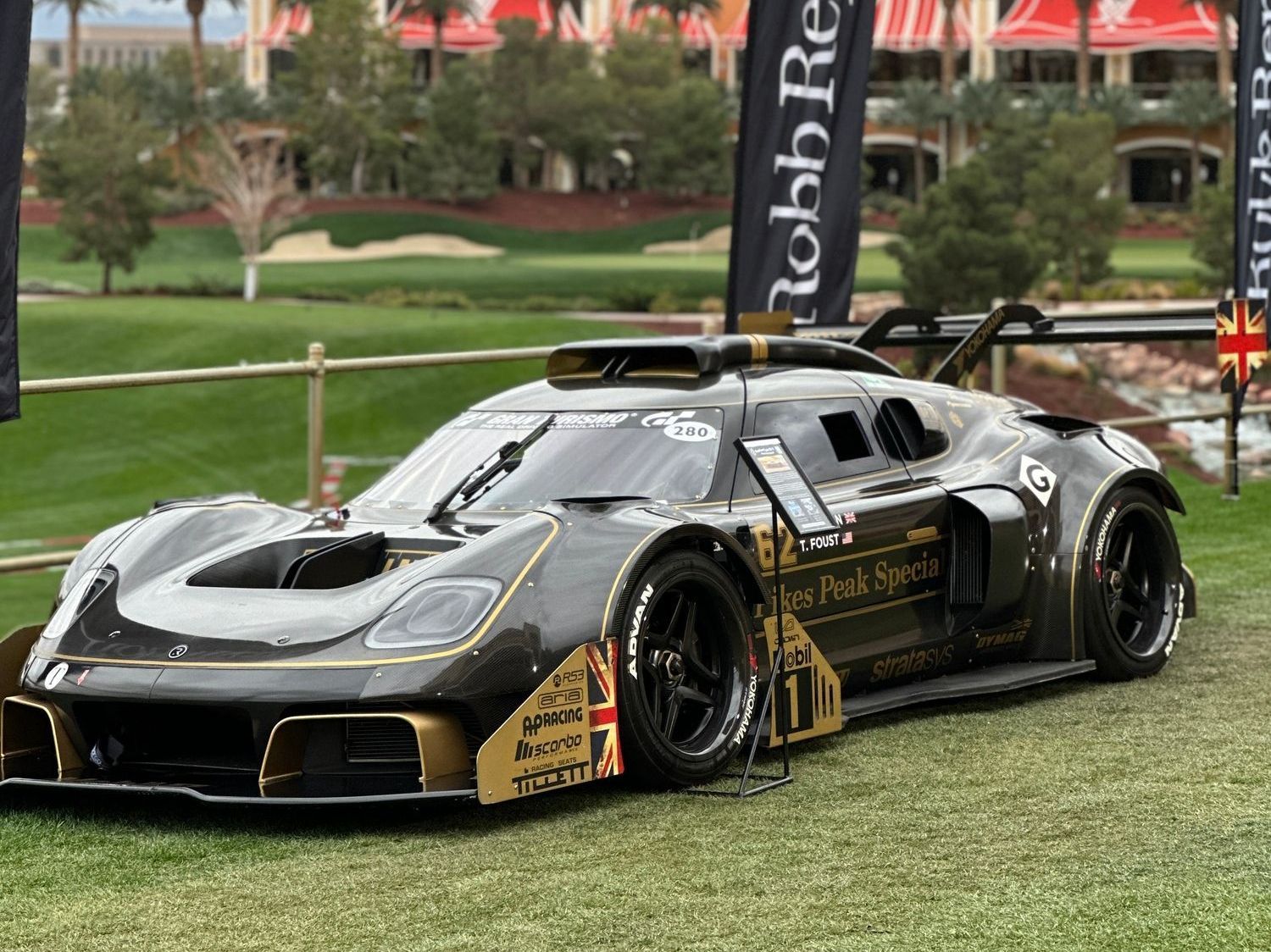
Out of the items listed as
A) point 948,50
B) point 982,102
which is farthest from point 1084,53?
point 948,50

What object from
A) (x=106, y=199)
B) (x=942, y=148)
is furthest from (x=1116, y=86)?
(x=106, y=199)

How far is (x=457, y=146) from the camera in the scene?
244ft

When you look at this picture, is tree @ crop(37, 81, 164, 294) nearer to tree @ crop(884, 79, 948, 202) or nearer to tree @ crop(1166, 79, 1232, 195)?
tree @ crop(884, 79, 948, 202)

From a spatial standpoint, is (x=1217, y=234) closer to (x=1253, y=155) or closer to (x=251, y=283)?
(x=251, y=283)

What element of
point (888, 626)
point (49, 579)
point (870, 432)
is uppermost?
point (870, 432)

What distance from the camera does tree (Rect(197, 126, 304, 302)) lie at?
5744 cm

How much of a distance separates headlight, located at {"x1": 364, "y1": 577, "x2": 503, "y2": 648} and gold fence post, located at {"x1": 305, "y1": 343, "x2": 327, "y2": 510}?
130 inches

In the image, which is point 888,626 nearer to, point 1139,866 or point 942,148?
point 1139,866

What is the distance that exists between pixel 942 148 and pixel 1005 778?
267 ft

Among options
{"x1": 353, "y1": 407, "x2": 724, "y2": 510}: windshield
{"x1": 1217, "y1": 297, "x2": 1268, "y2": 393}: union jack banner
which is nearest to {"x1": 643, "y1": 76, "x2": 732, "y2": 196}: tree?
{"x1": 1217, "y1": 297, "x2": 1268, "y2": 393}: union jack banner

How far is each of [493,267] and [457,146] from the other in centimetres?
1160

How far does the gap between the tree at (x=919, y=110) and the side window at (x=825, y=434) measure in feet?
244

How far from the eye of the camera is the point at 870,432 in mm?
7355

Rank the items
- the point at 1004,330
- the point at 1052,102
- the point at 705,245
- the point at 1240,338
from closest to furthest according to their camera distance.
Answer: the point at 1004,330
the point at 1240,338
the point at 705,245
the point at 1052,102
